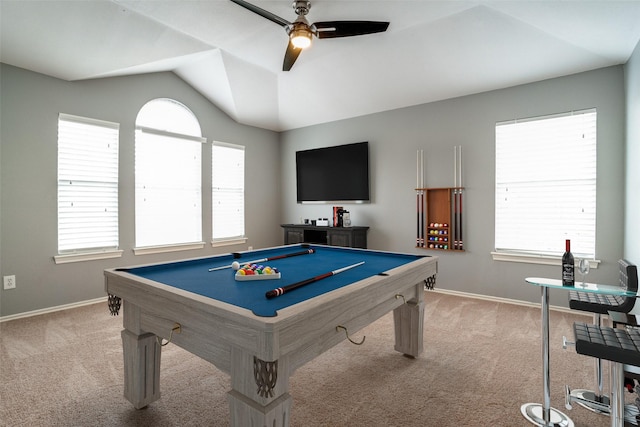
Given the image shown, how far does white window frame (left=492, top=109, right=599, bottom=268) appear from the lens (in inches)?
135

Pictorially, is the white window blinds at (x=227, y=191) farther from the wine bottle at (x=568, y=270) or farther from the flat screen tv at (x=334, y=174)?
the wine bottle at (x=568, y=270)

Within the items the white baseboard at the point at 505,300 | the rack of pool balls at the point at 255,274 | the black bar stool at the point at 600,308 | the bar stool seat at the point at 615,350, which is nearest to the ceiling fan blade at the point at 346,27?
the rack of pool balls at the point at 255,274

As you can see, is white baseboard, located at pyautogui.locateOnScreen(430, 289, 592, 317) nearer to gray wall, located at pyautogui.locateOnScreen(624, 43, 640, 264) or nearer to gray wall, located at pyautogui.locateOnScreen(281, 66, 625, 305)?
gray wall, located at pyautogui.locateOnScreen(281, 66, 625, 305)

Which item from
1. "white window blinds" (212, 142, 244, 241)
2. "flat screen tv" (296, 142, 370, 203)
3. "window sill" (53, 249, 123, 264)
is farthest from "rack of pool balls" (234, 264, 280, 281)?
"white window blinds" (212, 142, 244, 241)

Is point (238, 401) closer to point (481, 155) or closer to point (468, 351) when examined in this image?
point (468, 351)

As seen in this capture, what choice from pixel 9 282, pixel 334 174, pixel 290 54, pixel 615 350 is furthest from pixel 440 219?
pixel 9 282

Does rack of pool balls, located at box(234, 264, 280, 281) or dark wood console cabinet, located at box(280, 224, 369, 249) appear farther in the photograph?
dark wood console cabinet, located at box(280, 224, 369, 249)

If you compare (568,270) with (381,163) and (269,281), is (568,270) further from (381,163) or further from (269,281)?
(381,163)

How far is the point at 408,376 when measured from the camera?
2.20 meters

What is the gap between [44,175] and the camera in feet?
11.4

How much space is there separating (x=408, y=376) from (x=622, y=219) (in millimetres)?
2861

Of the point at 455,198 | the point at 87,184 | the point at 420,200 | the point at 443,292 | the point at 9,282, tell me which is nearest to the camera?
the point at 9,282

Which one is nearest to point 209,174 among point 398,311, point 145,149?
point 145,149

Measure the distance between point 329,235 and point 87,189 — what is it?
3179 millimetres
